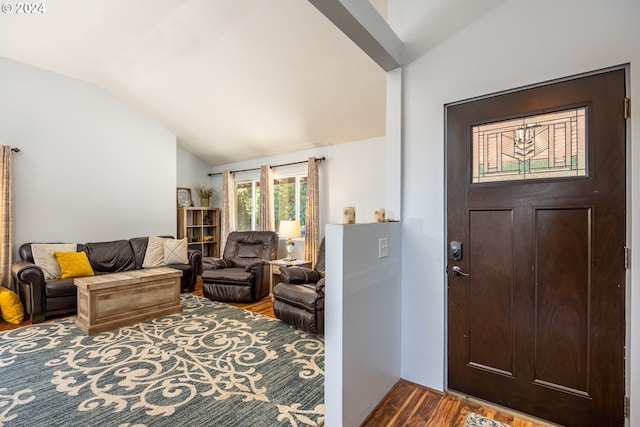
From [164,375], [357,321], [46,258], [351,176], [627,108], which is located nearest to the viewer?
[627,108]

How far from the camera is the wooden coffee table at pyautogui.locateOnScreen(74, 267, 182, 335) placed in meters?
3.14

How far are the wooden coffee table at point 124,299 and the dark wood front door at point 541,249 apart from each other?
3306 millimetres

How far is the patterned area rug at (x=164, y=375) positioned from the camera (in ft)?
6.05

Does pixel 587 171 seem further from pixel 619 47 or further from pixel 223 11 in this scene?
pixel 223 11

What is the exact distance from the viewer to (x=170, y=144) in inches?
221

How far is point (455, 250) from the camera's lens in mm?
2043

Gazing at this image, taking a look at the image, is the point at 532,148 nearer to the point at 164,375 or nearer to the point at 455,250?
the point at 455,250

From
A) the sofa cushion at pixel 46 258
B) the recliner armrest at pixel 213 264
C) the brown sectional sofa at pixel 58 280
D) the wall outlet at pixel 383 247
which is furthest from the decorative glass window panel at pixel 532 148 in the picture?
the sofa cushion at pixel 46 258

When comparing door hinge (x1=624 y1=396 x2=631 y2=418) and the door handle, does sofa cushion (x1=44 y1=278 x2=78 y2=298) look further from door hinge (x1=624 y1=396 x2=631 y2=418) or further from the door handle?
door hinge (x1=624 y1=396 x2=631 y2=418)

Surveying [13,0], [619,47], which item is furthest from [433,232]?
[13,0]

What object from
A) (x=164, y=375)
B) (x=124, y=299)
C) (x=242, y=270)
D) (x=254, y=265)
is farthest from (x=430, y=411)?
(x=124, y=299)

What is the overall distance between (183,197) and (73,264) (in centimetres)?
272

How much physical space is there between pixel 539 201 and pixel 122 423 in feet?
9.40

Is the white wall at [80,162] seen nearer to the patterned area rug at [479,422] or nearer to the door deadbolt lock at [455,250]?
the door deadbolt lock at [455,250]
